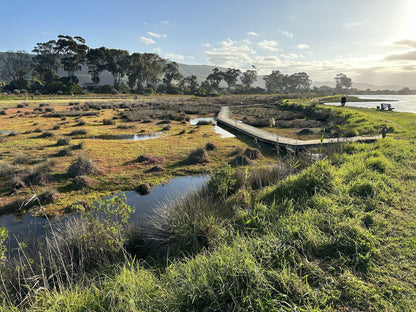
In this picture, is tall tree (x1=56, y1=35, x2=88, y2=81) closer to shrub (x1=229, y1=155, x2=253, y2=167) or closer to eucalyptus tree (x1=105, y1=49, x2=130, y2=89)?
eucalyptus tree (x1=105, y1=49, x2=130, y2=89)

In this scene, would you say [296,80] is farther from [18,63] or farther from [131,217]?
[131,217]

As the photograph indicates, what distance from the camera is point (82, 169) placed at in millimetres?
9883

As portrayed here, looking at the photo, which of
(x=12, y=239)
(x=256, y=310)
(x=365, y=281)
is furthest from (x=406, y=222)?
(x=12, y=239)

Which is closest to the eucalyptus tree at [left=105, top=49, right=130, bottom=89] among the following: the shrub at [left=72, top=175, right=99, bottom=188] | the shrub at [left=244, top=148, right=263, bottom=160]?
the shrub at [left=244, top=148, right=263, bottom=160]

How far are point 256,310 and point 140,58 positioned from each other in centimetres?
9472

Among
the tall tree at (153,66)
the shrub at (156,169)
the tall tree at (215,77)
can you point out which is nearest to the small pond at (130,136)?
the shrub at (156,169)

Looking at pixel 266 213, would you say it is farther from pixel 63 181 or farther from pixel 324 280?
pixel 63 181

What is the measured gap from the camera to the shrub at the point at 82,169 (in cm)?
977

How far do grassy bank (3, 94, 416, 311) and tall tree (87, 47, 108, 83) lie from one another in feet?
291

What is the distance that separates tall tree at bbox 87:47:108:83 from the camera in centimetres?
7750

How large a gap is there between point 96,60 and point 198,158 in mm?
84628

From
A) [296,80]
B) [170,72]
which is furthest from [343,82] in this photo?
[170,72]

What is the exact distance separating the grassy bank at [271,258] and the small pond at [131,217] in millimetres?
1400

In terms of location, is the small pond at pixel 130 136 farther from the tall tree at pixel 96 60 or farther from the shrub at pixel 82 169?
the tall tree at pixel 96 60
